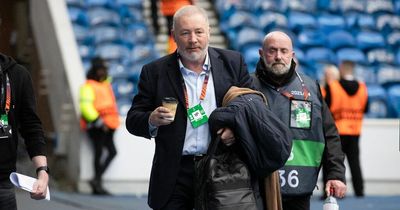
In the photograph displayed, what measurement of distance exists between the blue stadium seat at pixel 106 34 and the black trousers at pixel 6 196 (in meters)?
13.2

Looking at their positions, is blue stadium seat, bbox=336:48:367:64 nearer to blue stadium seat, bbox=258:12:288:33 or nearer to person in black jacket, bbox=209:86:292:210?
blue stadium seat, bbox=258:12:288:33

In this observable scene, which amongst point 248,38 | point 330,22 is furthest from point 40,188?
point 330,22

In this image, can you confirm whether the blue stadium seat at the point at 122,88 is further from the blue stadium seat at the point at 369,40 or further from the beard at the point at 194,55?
the beard at the point at 194,55

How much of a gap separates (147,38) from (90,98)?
446cm

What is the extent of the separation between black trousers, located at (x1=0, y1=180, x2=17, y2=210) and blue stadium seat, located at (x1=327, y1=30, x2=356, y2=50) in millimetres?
14192

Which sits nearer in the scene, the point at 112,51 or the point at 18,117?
the point at 18,117

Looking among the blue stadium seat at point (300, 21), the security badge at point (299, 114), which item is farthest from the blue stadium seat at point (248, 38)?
the security badge at point (299, 114)

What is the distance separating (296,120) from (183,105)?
119 centimetres

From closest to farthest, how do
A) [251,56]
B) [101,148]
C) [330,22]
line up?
[101,148] → [251,56] → [330,22]

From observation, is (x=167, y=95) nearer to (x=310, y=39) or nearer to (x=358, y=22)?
(x=310, y=39)

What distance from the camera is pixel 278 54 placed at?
22.9 ft

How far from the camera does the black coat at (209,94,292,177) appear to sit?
5852 mm

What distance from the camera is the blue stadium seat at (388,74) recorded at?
59.8 feet

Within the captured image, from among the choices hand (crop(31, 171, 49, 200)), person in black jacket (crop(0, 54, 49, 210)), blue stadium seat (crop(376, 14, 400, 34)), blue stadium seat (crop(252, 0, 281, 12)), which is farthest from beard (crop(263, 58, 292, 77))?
blue stadium seat (crop(376, 14, 400, 34))
